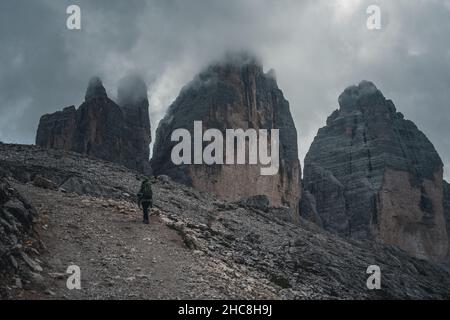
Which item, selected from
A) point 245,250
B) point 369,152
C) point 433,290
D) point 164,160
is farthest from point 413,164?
point 245,250

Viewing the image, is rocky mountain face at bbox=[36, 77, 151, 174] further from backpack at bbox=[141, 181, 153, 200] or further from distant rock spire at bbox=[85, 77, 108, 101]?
backpack at bbox=[141, 181, 153, 200]

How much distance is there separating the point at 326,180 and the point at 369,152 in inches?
432

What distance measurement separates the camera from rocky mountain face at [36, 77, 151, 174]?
80625 millimetres

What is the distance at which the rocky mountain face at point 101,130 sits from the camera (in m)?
80.6

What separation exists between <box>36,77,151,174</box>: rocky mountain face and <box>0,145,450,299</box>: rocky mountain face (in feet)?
108

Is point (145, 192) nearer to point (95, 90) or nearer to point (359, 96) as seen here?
point (95, 90)

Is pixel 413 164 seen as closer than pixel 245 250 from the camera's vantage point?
No

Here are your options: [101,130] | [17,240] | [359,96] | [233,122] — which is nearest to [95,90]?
[101,130]

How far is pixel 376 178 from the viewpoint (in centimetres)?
10306

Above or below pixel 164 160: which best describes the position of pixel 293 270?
below

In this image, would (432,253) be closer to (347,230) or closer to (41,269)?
(347,230)

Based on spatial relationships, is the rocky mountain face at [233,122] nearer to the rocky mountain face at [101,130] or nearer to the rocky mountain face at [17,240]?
the rocky mountain face at [101,130]

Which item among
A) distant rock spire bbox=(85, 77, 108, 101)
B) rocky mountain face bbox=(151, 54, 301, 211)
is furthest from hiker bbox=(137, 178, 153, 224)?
distant rock spire bbox=(85, 77, 108, 101)

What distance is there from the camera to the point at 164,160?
254 ft
